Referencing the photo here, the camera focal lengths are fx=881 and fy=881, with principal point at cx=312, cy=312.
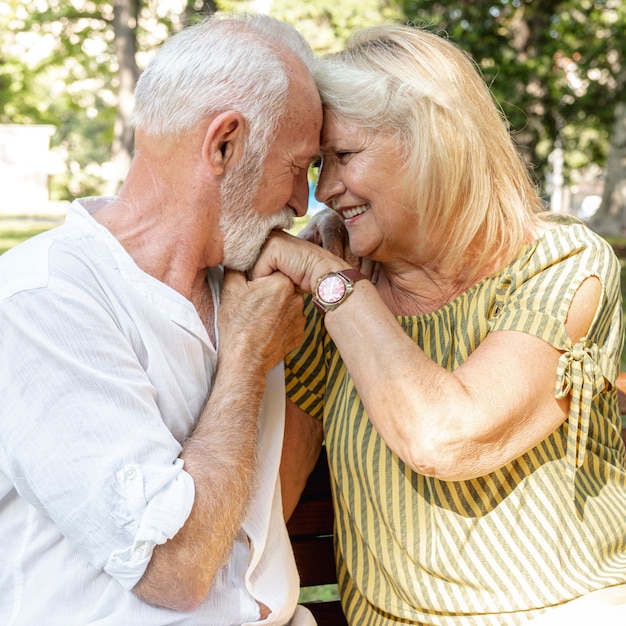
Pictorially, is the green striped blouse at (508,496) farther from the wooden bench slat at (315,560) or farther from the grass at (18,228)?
the grass at (18,228)

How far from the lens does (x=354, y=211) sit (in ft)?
8.61

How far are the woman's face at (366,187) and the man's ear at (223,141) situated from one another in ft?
1.26

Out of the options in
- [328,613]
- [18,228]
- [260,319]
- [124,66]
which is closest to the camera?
[260,319]

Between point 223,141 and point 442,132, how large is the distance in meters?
0.64

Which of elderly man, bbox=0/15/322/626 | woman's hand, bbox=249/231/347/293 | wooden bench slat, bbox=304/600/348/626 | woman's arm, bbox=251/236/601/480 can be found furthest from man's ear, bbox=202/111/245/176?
wooden bench slat, bbox=304/600/348/626

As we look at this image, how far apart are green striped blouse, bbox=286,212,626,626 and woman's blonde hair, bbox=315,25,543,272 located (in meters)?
0.13

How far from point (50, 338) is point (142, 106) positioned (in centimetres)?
73

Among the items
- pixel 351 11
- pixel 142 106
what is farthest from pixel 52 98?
pixel 142 106

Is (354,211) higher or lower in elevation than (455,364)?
higher

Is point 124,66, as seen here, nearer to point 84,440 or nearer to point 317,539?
point 317,539

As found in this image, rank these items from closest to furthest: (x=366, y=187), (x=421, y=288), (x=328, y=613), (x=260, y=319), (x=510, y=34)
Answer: (x=260, y=319), (x=366, y=187), (x=421, y=288), (x=328, y=613), (x=510, y=34)

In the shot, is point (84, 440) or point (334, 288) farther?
point (334, 288)

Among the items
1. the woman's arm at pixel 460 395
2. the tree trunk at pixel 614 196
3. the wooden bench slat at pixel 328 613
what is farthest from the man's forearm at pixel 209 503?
the tree trunk at pixel 614 196

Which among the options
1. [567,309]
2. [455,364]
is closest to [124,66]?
[455,364]
